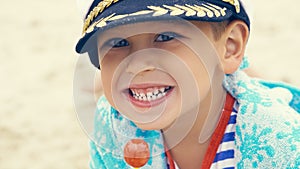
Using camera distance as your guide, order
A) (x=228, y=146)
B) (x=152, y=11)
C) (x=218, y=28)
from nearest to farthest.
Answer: (x=152, y=11) → (x=218, y=28) → (x=228, y=146)

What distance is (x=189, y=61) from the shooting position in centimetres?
115

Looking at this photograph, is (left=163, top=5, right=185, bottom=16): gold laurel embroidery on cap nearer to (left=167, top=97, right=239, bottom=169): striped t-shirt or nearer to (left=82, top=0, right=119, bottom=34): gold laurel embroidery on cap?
(left=82, top=0, right=119, bottom=34): gold laurel embroidery on cap

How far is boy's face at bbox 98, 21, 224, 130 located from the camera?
3.67 feet

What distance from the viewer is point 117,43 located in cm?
117

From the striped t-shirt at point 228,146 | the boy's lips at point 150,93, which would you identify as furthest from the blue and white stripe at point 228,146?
the boy's lips at point 150,93

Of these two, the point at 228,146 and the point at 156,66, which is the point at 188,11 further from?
the point at 228,146

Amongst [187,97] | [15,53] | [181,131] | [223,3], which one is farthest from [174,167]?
[15,53]

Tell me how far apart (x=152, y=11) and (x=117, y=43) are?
0.12 meters

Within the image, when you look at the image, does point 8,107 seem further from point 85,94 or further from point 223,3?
point 223,3

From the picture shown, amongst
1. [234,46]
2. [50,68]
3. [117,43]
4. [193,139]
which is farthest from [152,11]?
[50,68]

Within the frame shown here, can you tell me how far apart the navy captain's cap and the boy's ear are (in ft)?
0.23

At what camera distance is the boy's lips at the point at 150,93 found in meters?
1.13

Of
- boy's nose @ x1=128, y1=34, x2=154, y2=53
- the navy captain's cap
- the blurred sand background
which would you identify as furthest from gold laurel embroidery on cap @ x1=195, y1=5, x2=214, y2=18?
the blurred sand background

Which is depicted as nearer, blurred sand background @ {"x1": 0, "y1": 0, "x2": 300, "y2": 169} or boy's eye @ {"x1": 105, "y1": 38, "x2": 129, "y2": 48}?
boy's eye @ {"x1": 105, "y1": 38, "x2": 129, "y2": 48}
